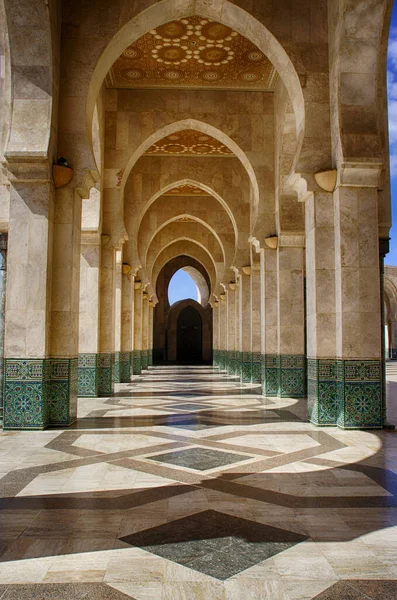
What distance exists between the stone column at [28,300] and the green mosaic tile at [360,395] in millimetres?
2962

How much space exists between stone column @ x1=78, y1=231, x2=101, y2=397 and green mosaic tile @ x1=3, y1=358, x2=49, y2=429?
3.45 meters

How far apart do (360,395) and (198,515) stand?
10.6 feet

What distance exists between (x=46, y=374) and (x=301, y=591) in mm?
4157

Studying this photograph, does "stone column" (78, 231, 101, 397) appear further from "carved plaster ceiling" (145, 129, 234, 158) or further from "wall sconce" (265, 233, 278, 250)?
"carved plaster ceiling" (145, 129, 234, 158)

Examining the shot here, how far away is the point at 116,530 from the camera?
2688 millimetres

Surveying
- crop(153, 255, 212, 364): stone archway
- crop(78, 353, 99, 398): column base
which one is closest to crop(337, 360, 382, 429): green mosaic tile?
crop(78, 353, 99, 398): column base

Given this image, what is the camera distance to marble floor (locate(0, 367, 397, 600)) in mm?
2119

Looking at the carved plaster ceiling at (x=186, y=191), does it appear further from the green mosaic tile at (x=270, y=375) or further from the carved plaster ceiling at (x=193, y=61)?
the green mosaic tile at (x=270, y=375)

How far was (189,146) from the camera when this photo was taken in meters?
12.3

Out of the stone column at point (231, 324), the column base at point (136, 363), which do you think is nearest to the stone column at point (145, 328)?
the column base at point (136, 363)

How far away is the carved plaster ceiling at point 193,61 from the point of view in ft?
25.9

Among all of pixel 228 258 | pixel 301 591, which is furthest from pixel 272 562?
pixel 228 258

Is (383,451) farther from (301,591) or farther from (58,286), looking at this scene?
(58,286)

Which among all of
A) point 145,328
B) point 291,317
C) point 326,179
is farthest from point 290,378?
point 145,328
